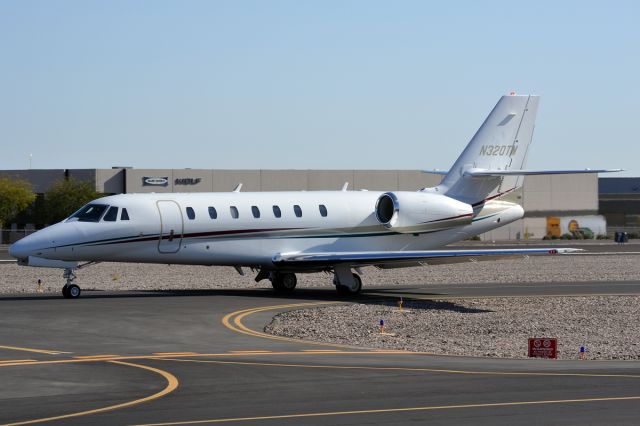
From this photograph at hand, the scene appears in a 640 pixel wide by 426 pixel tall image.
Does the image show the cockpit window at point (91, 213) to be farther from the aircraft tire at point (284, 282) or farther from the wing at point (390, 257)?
the aircraft tire at point (284, 282)

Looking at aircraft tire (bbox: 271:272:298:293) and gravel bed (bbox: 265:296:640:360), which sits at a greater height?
aircraft tire (bbox: 271:272:298:293)

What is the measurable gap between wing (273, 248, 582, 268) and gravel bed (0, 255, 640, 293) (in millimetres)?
6084

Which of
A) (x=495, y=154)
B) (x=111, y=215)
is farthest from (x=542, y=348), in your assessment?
(x=495, y=154)

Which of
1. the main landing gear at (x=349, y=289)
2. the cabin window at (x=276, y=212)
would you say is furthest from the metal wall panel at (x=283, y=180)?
the main landing gear at (x=349, y=289)

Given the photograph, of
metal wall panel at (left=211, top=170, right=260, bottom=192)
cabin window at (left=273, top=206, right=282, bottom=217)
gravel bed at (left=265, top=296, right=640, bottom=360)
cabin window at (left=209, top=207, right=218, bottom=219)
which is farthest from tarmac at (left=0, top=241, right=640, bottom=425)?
metal wall panel at (left=211, top=170, right=260, bottom=192)

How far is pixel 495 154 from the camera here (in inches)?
1551

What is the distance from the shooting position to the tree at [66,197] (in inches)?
3497

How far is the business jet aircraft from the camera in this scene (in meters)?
32.7

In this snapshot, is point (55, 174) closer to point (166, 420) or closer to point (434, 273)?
point (434, 273)

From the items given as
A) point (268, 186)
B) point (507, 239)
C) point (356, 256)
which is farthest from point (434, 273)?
point (507, 239)

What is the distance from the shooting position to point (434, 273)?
49031mm

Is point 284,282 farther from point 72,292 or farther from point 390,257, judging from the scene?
point 72,292

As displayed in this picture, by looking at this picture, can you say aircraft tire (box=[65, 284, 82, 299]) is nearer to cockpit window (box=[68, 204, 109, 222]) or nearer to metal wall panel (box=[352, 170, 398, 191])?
cockpit window (box=[68, 204, 109, 222])

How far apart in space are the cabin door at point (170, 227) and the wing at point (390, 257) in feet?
10.5
